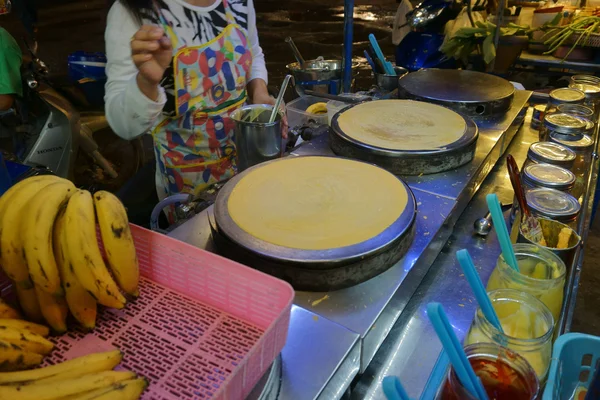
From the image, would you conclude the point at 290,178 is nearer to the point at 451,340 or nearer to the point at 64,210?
the point at 64,210

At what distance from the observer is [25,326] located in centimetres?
76

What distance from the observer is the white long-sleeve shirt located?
142cm

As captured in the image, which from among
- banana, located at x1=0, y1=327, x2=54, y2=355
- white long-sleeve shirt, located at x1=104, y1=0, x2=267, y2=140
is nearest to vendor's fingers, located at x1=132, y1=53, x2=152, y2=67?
white long-sleeve shirt, located at x1=104, y1=0, x2=267, y2=140

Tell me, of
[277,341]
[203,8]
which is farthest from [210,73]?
[277,341]

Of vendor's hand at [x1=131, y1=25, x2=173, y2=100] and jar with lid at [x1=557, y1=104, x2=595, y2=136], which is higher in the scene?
vendor's hand at [x1=131, y1=25, x2=173, y2=100]

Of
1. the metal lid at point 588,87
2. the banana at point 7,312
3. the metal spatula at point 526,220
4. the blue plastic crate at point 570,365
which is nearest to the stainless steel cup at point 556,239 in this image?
the metal spatula at point 526,220

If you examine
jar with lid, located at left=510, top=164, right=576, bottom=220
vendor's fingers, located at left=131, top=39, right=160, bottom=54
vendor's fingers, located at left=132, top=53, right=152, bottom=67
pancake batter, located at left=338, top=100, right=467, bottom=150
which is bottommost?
jar with lid, located at left=510, top=164, right=576, bottom=220

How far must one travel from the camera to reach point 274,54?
7.71 m

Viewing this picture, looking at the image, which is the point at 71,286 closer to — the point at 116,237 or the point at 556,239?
the point at 116,237

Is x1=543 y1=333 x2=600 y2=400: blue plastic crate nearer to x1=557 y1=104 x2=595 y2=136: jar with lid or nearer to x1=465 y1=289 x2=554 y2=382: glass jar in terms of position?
x1=465 y1=289 x2=554 y2=382: glass jar

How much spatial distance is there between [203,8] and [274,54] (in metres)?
6.32

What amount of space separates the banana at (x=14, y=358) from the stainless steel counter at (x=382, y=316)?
1.31ft

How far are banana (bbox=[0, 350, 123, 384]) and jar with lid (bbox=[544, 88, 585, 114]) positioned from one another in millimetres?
1815

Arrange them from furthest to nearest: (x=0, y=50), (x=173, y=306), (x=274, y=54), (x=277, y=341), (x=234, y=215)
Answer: (x=274, y=54) → (x=0, y=50) → (x=234, y=215) → (x=173, y=306) → (x=277, y=341)
